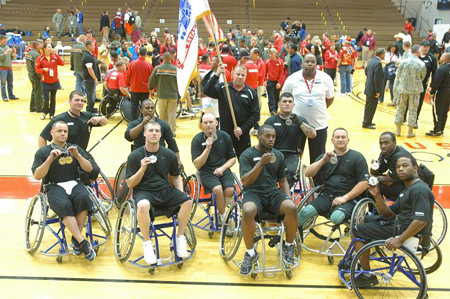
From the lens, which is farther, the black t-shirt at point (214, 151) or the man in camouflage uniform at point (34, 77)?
the man in camouflage uniform at point (34, 77)

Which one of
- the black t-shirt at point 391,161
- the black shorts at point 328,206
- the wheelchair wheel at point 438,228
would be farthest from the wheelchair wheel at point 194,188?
the wheelchair wheel at point 438,228

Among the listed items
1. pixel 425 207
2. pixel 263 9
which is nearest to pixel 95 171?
pixel 425 207

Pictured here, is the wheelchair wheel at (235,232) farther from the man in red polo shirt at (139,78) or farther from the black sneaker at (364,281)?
the man in red polo shirt at (139,78)

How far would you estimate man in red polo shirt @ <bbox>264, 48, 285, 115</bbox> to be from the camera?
11.3 m

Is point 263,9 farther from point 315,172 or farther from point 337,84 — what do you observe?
point 315,172

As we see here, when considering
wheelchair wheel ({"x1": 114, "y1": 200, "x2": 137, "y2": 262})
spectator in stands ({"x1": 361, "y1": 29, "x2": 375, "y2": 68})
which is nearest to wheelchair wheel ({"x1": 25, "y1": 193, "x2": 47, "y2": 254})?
wheelchair wheel ({"x1": 114, "y1": 200, "x2": 137, "y2": 262})

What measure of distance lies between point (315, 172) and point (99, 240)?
97.6 inches

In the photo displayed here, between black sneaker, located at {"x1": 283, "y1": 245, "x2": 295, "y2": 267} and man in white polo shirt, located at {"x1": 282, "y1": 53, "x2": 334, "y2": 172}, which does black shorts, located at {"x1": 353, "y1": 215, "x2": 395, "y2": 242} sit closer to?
black sneaker, located at {"x1": 283, "y1": 245, "x2": 295, "y2": 267}

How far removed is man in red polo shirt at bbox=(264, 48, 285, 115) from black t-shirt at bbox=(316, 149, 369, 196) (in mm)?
6298

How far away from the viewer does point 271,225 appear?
5.16 m

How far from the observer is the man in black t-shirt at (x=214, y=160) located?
218 inches

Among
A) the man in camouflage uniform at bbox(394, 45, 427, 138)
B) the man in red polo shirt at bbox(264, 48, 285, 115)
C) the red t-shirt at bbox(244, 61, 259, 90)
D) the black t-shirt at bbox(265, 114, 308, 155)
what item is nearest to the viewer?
the black t-shirt at bbox(265, 114, 308, 155)

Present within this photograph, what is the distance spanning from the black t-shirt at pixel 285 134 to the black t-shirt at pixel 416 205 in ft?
5.91

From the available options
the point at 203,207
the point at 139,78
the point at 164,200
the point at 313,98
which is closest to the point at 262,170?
the point at 164,200
